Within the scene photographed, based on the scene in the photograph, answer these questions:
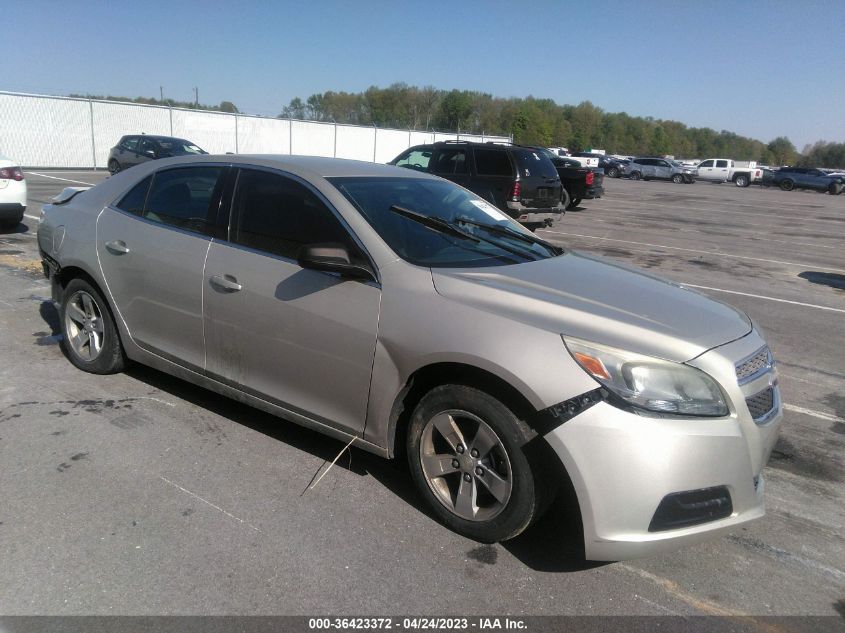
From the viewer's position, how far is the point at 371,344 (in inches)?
127

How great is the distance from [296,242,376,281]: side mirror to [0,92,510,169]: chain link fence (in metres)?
29.0

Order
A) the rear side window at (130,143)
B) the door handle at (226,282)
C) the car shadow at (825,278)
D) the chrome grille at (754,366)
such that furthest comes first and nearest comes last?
the rear side window at (130,143), the car shadow at (825,278), the door handle at (226,282), the chrome grille at (754,366)

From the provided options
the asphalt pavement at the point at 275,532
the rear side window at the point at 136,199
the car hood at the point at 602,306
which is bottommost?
the asphalt pavement at the point at 275,532

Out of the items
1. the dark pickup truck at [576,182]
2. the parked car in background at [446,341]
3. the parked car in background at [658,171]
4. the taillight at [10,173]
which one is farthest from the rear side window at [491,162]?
the parked car in background at [658,171]

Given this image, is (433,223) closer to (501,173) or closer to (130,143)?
(501,173)

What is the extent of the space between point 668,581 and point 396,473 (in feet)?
4.91

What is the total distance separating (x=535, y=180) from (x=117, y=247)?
10415 millimetres

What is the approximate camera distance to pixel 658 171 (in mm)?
49500

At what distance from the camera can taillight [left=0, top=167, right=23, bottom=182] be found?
1004 centimetres

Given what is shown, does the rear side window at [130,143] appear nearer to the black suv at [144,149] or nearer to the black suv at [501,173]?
the black suv at [144,149]

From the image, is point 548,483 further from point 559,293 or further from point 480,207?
point 480,207

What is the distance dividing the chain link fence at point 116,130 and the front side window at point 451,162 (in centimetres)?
2103

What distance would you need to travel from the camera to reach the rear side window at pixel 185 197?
Answer: 4.09 meters

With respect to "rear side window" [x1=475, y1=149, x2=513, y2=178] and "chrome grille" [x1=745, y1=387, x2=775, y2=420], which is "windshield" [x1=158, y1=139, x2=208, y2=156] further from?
"chrome grille" [x1=745, y1=387, x2=775, y2=420]
